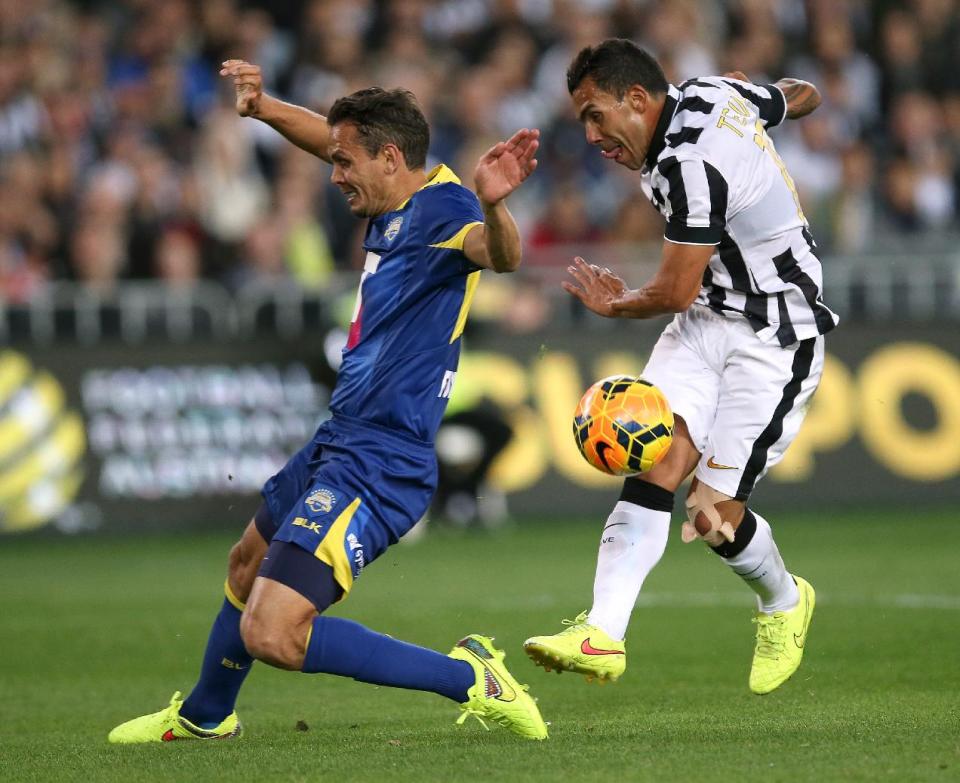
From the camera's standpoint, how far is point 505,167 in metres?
5.50

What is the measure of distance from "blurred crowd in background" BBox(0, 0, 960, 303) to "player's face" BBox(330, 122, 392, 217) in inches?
337

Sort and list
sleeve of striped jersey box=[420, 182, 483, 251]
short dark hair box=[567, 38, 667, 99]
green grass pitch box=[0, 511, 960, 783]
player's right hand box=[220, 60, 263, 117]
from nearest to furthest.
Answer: green grass pitch box=[0, 511, 960, 783]
sleeve of striped jersey box=[420, 182, 483, 251]
short dark hair box=[567, 38, 667, 99]
player's right hand box=[220, 60, 263, 117]

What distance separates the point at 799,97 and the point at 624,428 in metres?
1.79

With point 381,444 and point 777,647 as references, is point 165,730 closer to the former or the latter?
point 381,444

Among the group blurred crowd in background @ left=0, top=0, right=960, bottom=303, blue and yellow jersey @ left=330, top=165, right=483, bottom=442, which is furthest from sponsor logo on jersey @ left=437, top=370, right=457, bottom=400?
blurred crowd in background @ left=0, top=0, right=960, bottom=303

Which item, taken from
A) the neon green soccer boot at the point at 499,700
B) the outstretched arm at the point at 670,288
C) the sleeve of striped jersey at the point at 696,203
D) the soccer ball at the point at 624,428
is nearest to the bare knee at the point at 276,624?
the neon green soccer boot at the point at 499,700

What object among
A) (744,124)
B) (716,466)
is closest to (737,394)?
(716,466)

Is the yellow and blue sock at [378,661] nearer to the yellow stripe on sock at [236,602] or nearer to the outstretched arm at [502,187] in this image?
the yellow stripe on sock at [236,602]

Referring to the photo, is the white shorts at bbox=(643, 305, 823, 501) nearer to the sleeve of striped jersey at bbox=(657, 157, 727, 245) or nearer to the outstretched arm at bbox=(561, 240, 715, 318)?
the outstretched arm at bbox=(561, 240, 715, 318)

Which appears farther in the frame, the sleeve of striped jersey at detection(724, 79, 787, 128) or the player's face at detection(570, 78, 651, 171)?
the sleeve of striped jersey at detection(724, 79, 787, 128)

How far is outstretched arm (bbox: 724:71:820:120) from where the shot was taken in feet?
23.1

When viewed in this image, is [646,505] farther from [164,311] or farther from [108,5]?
[108,5]

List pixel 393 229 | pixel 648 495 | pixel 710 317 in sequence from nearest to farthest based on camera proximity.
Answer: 1. pixel 393 229
2. pixel 648 495
3. pixel 710 317

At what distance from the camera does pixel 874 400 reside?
14.6 meters
